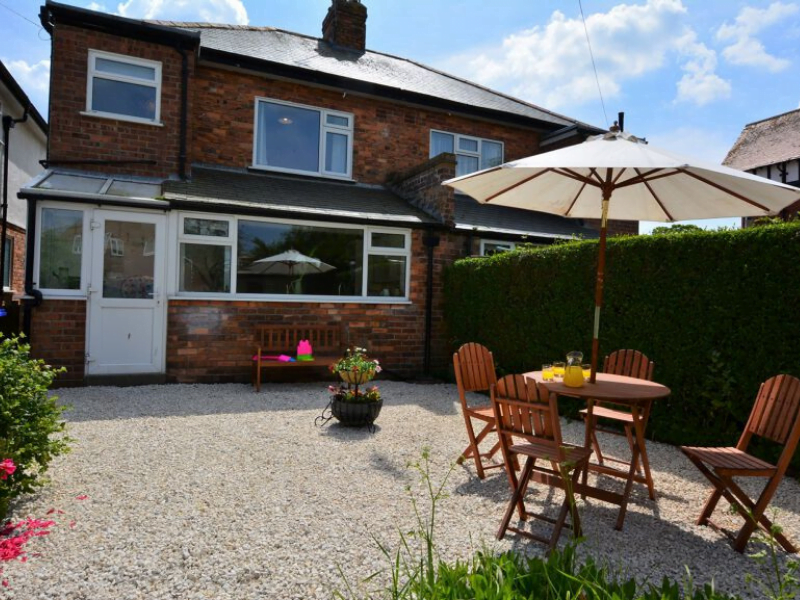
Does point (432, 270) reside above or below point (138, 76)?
below

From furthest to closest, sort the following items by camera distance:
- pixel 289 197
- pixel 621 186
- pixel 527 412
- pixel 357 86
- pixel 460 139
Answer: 1. pixel 460 139
2. pixel 357 86
3. pixel 289 197
4. pixel 621 186
5. pixel 527 412

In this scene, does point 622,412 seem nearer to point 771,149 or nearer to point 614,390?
point 614,390

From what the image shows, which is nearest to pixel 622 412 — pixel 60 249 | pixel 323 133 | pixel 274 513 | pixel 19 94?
pixel 274 513

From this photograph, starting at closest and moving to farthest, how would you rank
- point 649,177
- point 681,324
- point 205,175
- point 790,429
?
point 790,429
point 649,177
point 681,324
point 205,175

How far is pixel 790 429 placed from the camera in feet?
10.0

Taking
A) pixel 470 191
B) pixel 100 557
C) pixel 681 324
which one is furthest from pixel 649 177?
pixel 100 557

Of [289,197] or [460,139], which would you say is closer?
[289,197]

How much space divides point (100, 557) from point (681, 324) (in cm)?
506

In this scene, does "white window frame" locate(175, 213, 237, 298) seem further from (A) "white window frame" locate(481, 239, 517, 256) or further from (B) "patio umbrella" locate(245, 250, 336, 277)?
(A) "white window frame" locate(481, 239, 517, 256)

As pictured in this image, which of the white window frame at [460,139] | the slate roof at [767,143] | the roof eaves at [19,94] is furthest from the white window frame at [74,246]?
the slate roof at [767,143]

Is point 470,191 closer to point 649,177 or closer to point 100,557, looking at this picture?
point 649,177

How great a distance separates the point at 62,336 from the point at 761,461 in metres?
8.04

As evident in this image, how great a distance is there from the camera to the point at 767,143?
81.1 ft

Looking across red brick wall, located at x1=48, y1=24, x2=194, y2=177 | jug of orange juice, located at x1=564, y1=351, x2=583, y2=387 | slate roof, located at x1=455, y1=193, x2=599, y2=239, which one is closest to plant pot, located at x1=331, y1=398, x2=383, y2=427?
jug of orange juice, located at x1=564, y1=351, x2=583, y2=387
